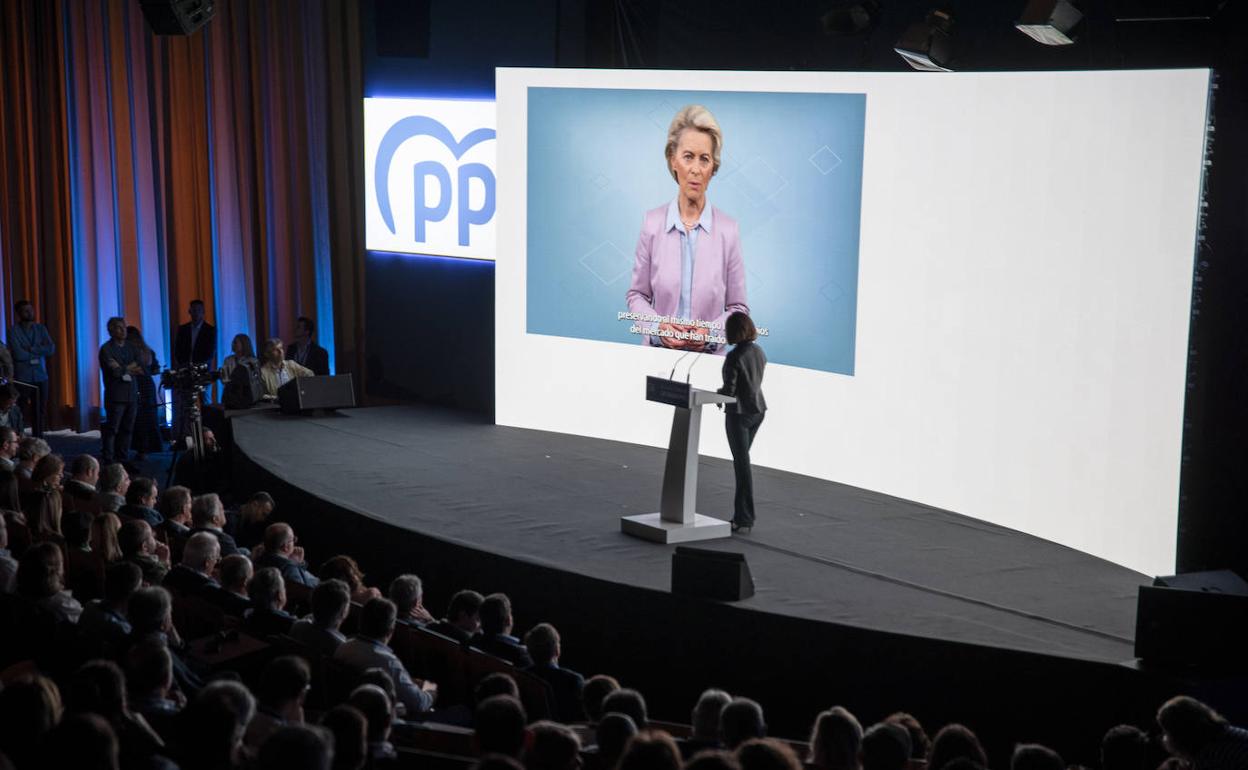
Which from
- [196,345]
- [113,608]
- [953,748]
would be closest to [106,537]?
[113,608]

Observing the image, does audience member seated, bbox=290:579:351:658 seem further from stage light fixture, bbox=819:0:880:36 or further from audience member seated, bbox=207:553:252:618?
stage light fixture, bbox=819:0:880:36

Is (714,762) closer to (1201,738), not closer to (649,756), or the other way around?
(649,756)

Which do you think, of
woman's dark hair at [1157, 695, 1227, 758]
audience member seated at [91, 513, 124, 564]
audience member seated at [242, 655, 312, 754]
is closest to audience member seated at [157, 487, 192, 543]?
audience member seated at [91, 513, 124, 564]

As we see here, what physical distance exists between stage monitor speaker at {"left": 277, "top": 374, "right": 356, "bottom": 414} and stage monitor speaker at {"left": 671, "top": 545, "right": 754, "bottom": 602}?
5306 mm

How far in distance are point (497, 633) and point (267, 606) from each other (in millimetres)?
878

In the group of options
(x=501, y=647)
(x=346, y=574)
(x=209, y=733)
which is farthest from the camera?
(x=346, y=574)

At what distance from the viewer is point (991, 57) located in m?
7.21

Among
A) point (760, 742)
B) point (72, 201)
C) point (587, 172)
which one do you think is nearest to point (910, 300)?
point (587, 172)

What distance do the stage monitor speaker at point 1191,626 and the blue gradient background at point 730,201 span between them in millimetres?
3464

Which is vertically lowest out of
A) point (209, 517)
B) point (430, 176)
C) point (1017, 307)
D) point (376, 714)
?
point (209, 517)

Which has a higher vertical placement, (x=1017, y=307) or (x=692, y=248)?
(x=692, y=248)

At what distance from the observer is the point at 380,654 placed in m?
4.27

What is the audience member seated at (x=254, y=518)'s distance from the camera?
651cm

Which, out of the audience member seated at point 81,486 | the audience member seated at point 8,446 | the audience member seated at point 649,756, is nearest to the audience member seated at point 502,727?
the audience member seated at point 649,756
